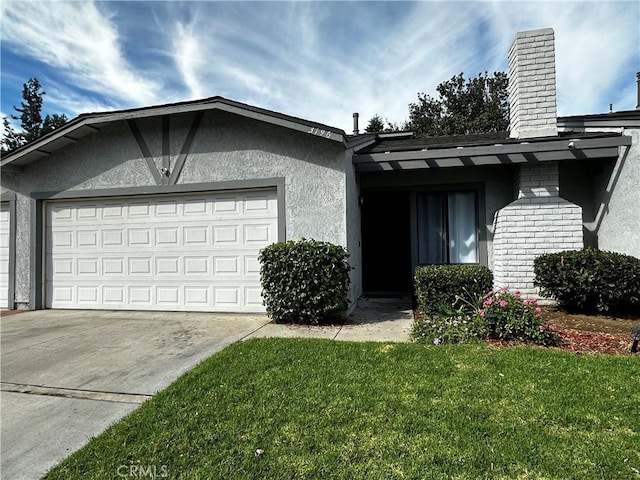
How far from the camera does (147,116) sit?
7102mm

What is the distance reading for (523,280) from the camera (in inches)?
283

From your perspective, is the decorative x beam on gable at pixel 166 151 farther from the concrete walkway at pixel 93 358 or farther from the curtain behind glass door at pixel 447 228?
the curtain behind glass door at pixel 447 228

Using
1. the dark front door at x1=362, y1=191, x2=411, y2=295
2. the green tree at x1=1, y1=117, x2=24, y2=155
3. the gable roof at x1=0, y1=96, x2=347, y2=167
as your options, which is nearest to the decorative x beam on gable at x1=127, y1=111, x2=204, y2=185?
the gable roof at x1=0, y1=96, x2=347, y2=167

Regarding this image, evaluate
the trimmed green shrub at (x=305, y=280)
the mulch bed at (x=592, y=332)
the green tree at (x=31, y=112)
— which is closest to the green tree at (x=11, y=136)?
the green tree at (x=31, y=112)

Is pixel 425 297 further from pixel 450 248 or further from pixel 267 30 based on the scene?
pixel 267 30

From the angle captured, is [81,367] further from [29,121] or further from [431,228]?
[29,121]

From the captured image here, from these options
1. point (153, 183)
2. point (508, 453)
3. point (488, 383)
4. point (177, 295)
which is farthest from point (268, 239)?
point (508, 453)

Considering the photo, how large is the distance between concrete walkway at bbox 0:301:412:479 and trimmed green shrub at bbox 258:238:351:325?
29 centimetres

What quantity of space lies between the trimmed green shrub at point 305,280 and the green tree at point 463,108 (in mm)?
28296

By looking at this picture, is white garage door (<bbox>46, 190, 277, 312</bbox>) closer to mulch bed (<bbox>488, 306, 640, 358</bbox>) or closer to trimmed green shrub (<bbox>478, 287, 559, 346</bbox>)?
trimmed green shrub (<bbox>478, 287, 559, 346</bbox>)

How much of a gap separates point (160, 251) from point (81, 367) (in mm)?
3654

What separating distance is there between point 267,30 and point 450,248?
6.60 meters

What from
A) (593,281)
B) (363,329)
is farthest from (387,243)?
(593,281)

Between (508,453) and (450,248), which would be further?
(450,248)
